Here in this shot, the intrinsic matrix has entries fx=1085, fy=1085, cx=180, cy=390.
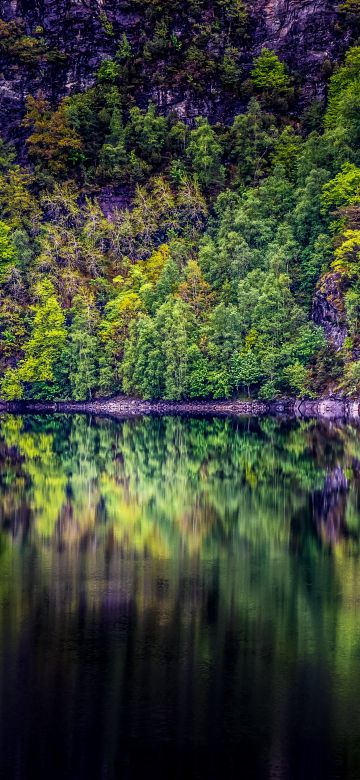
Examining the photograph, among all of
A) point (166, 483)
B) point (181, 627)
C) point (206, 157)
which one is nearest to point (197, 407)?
point (206, 157)

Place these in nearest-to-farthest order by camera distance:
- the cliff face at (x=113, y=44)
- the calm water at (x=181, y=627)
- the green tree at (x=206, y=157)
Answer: the calm water at (x=181, y=627) < the green tree at (x=206, y=157) < the cliff face at (x=113, y=44)

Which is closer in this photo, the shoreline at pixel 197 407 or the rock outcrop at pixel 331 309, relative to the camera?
the shoreline at pixel 197 407

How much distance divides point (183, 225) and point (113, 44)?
35655mm

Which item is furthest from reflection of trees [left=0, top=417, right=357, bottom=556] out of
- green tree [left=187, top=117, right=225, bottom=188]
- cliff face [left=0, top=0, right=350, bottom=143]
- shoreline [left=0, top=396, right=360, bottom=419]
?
cliff face [left=0, top=0, right=350, bottom=143]

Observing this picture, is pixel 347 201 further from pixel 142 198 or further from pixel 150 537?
pixel 150 537

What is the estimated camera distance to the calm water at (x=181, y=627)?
56.7 ft

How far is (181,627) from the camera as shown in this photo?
23.0 meters

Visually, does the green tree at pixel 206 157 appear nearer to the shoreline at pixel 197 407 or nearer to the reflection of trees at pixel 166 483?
the shoreline at pixel 197 407

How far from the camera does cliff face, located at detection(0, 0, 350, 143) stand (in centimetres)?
12769

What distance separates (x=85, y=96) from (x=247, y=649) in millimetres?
114009

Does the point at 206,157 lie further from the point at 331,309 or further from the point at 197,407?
the point at 197,407

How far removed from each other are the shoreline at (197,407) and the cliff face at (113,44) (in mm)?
44338

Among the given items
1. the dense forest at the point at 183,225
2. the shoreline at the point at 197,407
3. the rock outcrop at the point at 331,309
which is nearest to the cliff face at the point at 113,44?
the dense forest at the point at 183,225

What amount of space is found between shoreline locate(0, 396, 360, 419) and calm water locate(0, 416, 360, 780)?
126 ft
